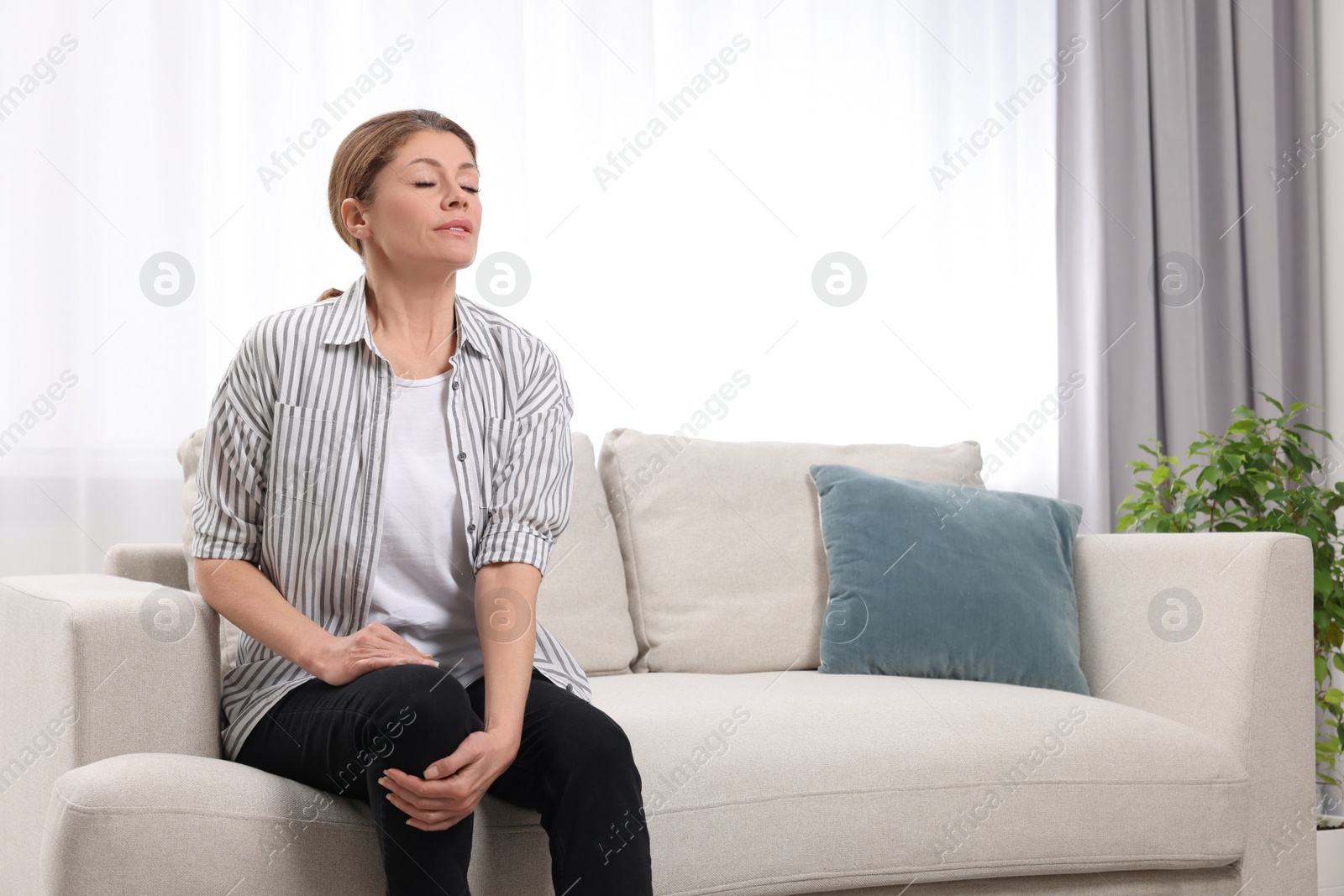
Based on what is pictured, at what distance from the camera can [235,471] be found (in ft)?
4.04

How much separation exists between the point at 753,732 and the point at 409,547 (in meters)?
0.46

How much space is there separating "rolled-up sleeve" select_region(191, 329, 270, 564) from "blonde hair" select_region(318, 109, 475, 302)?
0.75 feet

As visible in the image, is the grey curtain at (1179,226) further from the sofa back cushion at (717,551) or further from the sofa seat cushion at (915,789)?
the sofa seat cushion at (915,789)

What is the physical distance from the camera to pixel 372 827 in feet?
3.61

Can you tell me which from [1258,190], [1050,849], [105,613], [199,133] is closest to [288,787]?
[105,613]

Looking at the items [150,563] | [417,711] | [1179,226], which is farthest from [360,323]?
[1179,226]

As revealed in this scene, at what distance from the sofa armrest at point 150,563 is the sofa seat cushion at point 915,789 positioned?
0.64 metres

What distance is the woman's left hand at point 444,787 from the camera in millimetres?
993

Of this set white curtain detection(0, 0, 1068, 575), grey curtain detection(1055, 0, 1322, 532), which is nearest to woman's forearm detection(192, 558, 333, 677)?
white curtain detection(0, 0, 1068, 575)

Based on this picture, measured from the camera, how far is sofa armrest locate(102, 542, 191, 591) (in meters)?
1.61

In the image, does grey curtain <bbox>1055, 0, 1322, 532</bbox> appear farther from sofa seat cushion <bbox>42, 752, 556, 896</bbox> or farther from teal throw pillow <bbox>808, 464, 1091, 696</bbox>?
sofa seat cushion <bbox>42, 752, 556, 896</bbox>

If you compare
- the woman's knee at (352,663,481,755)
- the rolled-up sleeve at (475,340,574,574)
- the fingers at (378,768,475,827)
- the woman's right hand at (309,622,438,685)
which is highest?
the rolled-up sleeve at (475,340,574,574)

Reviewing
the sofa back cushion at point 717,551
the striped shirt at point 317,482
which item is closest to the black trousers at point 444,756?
the striped shirt at point 317,482

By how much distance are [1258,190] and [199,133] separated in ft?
8.21
